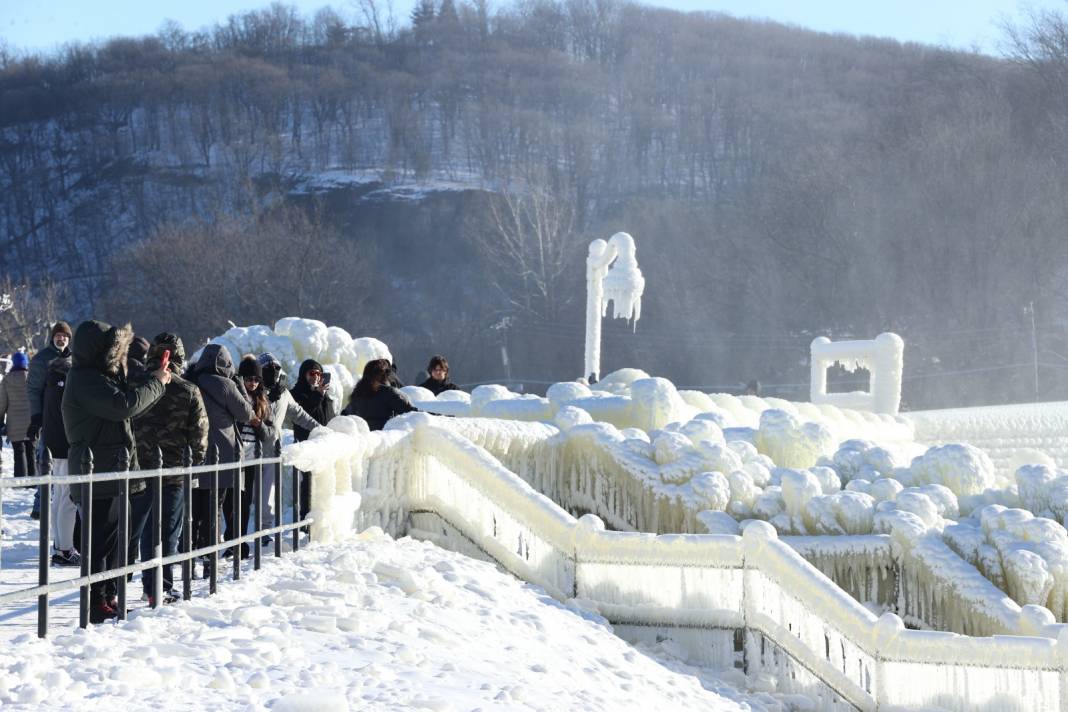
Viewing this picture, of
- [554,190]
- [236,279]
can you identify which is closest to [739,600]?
[236,279]

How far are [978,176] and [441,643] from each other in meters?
46.6

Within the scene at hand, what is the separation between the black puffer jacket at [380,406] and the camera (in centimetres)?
1030

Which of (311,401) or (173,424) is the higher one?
(173,424)

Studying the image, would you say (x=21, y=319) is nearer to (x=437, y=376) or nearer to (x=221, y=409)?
(x=437, y=376)

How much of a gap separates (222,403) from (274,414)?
1082mm

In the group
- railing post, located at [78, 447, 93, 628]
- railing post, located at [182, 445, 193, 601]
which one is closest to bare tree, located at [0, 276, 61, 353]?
railing post, located at [182, 445, 193, 601]

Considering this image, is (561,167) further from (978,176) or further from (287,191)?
(978,176)

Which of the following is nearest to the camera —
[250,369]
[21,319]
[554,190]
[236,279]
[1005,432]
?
[250,369]

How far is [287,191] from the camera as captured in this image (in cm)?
7888

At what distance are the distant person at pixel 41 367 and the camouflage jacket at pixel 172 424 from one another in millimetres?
3720

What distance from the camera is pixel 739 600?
8750 mm

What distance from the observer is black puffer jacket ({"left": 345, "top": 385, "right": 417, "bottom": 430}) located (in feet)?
33.8

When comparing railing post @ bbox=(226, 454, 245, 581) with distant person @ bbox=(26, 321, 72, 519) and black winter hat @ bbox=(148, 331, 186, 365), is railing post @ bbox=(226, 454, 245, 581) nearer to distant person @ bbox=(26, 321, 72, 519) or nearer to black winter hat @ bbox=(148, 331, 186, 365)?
black winter hat @ bbox=(148, 331, 186, 365)

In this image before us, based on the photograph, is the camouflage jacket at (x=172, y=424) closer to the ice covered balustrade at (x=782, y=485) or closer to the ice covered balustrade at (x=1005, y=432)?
the ice covered balustrade at (x=782, y=485)
